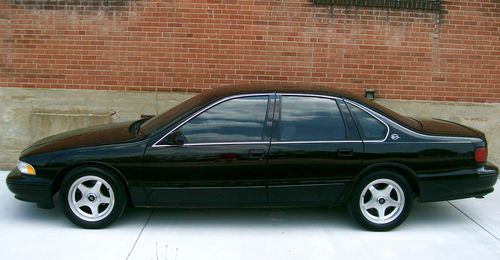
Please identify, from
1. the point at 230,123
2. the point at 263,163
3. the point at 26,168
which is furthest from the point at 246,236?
the point at 26,168

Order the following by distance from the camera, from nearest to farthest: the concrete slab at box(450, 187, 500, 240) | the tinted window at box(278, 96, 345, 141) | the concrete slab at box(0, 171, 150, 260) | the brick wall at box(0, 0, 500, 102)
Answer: the concrete slab at box(0, 171, 150, 260)
the tinted window at box(278, 96, 345, 141)
the concrete slab at box(450, 187, 500, 240)
the brick wall at box(0, 0, 500, 102)

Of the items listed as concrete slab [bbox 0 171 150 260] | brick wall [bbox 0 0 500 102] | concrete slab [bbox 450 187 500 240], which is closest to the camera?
concrete slab [bbox 0 171 150 260]

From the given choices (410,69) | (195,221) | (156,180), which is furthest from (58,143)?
(410,69)

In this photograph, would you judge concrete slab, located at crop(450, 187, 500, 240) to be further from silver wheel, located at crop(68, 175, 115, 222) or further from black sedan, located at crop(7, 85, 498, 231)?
silver wheel, located at crop(68, 175, 115, 222)

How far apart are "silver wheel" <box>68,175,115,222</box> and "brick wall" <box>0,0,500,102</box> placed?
258 cm

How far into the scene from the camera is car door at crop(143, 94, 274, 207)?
501 centimetres

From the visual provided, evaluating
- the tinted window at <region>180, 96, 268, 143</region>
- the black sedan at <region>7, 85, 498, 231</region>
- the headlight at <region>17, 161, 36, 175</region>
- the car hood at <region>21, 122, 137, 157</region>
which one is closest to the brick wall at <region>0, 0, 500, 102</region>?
the car hood at <region>21, 122, 137, 157</region>

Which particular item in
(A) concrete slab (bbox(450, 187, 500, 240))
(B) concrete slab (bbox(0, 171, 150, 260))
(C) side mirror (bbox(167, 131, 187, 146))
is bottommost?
(B) concrete slab (bbox(0, 171, 150, 260))

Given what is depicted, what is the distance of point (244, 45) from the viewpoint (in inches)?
290

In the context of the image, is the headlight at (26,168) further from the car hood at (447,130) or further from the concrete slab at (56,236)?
the car hood at (447,130)

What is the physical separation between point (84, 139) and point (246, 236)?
1.83 m

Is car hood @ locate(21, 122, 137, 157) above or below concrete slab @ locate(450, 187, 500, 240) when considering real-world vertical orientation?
above

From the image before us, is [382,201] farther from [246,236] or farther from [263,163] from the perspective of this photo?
[246,236]

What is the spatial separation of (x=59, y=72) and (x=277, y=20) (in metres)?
3.04
